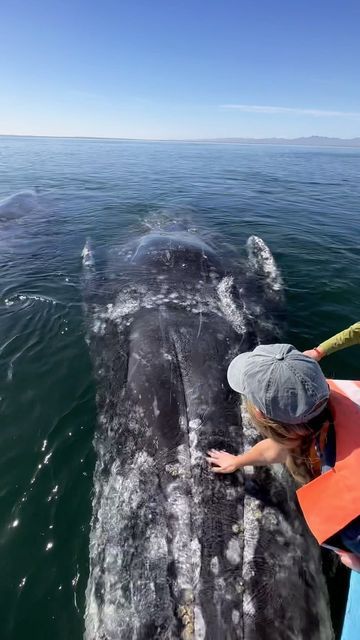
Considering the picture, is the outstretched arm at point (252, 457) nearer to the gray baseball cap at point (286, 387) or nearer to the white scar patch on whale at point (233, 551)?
the white scar patch on whale at point (233, 551)

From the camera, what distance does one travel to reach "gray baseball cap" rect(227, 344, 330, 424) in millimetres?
2932

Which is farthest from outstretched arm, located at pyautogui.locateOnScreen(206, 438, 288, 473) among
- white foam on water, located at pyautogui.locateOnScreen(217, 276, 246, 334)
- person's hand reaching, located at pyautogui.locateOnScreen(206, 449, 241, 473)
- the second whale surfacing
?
white foam on water, located at pyautogui.locateOnScreen(217, 276, 246, 334)

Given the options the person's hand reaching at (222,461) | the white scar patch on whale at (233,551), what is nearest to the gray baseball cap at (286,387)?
the person's hand reaching at (222,461)

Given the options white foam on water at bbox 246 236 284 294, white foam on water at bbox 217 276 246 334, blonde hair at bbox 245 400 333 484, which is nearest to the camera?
blonde hair at bbox 245 400 333 484

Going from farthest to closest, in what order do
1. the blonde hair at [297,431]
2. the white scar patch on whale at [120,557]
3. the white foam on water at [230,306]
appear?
the white foam on water at [230,306]
the white scar patch on whale at [120,557]
the blonde hair at [297,431]

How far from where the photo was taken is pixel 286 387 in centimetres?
294

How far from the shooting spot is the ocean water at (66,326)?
15.3 ft

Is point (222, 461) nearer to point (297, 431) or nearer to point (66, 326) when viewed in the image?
point (297, 431)

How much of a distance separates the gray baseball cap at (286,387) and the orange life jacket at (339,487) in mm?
391

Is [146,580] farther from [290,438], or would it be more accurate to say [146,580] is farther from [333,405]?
[333,405]

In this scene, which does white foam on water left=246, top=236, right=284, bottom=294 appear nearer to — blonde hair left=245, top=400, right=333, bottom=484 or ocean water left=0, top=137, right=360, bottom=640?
ocean water left=0, top=137, right=360, bottom=640

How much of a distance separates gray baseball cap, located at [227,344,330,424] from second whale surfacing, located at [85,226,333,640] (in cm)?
184

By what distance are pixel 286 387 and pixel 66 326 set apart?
7.10m

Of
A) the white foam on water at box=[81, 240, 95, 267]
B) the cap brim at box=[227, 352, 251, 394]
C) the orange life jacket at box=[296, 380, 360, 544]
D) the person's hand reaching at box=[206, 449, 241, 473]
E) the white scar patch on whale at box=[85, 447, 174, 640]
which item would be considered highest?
the cap brim at box=[227, 352, 251, 394]
